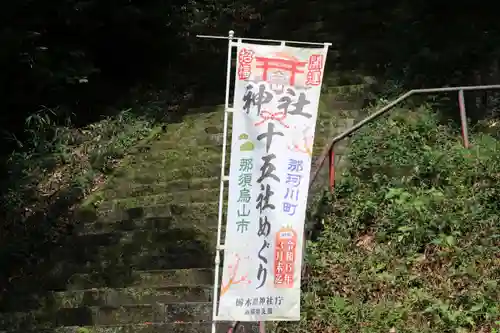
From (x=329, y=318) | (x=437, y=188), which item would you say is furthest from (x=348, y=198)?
(x=329, y=318)

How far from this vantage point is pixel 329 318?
4625 millimetres

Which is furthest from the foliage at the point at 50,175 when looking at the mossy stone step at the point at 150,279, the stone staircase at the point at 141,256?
the mossy stone step at the point at 150,279

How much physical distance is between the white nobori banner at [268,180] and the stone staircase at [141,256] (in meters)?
0.94

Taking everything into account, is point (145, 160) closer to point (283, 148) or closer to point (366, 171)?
point (366, 171)

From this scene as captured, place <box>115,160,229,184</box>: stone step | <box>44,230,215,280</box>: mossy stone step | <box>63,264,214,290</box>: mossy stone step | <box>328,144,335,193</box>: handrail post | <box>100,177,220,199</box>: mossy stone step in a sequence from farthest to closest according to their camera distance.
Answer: <box>115,160,229,184</box>: stone step
<box>100,177,220,199</box>: mossy stone step
<box>328,144,335,193</box>: handrail post
<box>44,230,215,280</box>: mossy stone step
<box>63,264,214,290</box>: mossy stone step

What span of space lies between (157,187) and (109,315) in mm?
1796

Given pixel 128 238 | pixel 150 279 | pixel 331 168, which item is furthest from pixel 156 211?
pixel 331 168

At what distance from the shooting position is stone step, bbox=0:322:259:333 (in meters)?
4.74

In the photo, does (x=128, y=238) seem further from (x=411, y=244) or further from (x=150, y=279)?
(x=411, y=244)

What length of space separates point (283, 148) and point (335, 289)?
1.41 meters

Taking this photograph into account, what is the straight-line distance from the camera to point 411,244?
499 centimetres

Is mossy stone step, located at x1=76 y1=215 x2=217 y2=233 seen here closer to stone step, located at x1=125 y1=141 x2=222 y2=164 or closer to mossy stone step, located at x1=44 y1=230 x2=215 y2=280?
mossy stone step, located at x1=44 y1=230 x2=215 y2=280

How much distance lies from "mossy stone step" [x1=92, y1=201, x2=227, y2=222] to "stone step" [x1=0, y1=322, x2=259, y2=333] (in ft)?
4.32

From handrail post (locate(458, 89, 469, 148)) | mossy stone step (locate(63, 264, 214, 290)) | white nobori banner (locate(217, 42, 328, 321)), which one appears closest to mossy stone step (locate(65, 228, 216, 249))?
mossy stone step (locate(63, 264, 214, 290))
